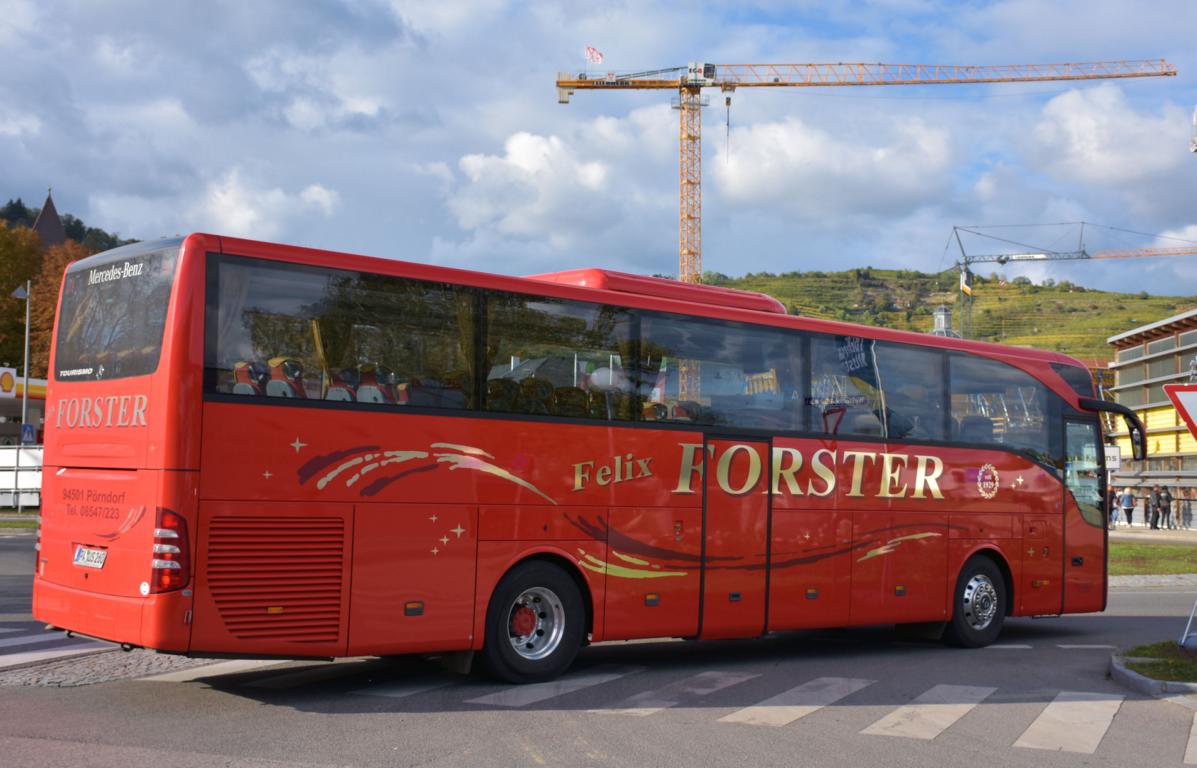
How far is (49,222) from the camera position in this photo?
12044 cm

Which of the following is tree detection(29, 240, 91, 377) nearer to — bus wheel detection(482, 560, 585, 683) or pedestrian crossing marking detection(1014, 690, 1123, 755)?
bus wheel detection(482, 560, 585, 683)

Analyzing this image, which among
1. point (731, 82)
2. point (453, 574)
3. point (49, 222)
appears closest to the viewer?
point (453, 574)

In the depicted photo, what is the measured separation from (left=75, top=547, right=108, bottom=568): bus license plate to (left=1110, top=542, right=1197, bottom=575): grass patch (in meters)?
22.5

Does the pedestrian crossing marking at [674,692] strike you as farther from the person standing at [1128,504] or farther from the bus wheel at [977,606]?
the person standing at [1128,504]

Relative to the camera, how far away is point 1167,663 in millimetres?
11500

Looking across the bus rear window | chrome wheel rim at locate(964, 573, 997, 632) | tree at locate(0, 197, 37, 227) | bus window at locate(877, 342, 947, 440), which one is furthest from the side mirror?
tree at locate(0, 197, 37, 227)

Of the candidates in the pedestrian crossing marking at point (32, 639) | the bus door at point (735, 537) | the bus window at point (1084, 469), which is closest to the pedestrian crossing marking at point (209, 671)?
the pedestrian crossing marking at point (32, 639)

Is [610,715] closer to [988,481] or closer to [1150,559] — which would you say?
[988,481]

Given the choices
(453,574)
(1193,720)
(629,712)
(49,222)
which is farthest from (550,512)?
(49,222)

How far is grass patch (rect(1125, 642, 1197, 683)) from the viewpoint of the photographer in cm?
1085

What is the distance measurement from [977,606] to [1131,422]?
3.22 meters

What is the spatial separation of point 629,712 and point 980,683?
3994 millimetres

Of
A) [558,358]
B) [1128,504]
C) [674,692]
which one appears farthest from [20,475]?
[1128,504]

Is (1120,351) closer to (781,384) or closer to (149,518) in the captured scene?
(781,384)
